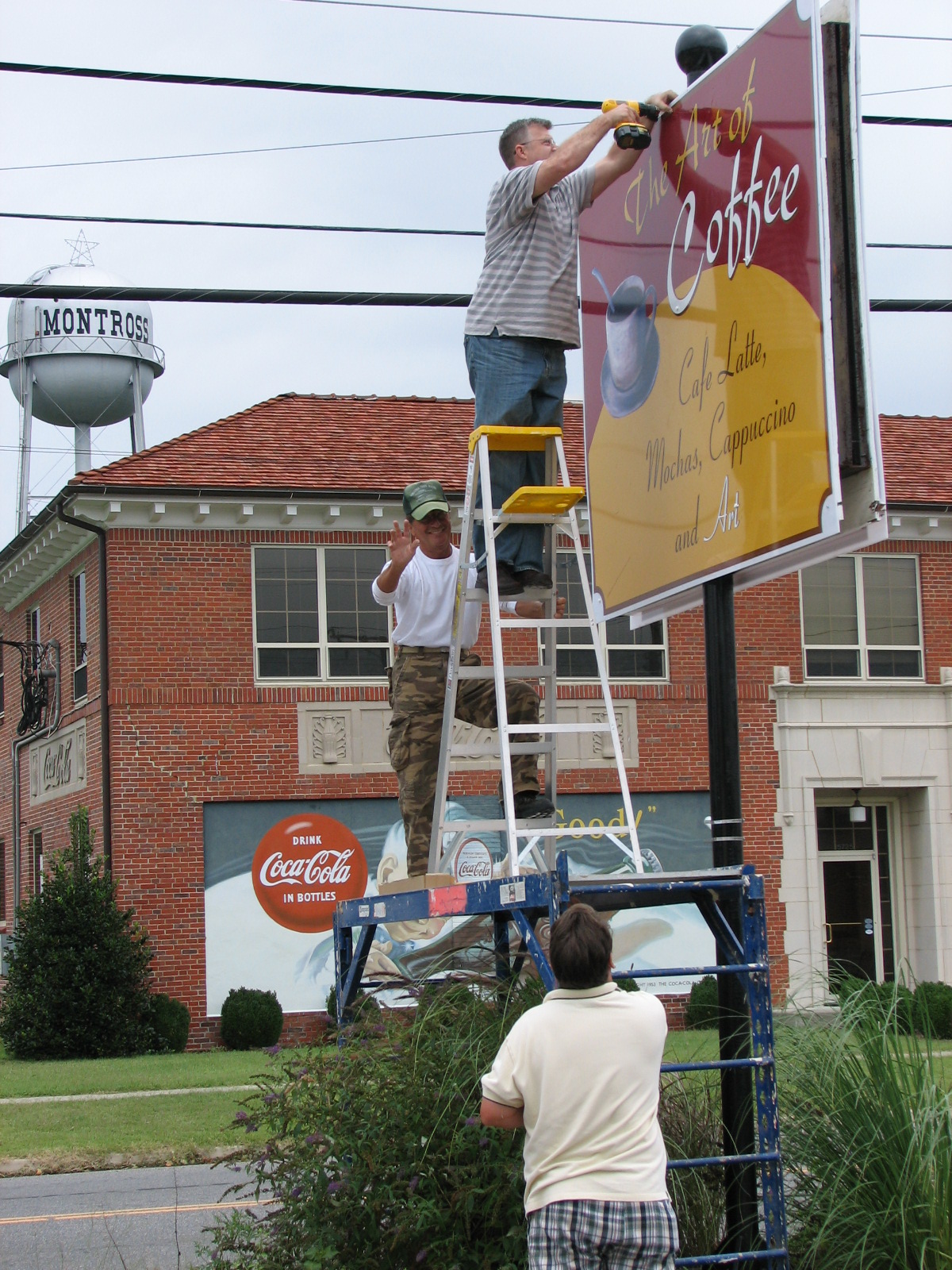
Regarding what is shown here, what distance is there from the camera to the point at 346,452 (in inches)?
923

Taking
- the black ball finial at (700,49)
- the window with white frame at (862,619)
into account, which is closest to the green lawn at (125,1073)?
the window with white frame at (862,619)

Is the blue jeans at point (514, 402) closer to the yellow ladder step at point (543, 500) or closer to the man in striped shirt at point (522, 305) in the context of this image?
the man in striped shirt at point (522, 305)

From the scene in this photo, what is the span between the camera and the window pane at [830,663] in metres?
23.5

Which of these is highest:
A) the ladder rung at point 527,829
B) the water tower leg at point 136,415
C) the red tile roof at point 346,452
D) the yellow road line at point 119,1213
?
the water tower leg at point 136,415

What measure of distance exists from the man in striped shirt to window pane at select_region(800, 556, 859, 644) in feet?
56.5

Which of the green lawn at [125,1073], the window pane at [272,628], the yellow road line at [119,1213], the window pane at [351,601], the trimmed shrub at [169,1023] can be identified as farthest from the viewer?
the window pane at [351,601]

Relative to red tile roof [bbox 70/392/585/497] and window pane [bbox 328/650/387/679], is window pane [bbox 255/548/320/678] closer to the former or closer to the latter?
window pane [bbox 328/650/387/679]

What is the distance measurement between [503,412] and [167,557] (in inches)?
610

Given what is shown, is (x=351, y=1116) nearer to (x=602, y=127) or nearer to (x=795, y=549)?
(x=795, y=549)

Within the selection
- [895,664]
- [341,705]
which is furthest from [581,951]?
[895,664]

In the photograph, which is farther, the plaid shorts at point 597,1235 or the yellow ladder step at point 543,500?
the yellow ladder step at point 543,500

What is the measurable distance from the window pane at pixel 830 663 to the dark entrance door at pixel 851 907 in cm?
Result: 291

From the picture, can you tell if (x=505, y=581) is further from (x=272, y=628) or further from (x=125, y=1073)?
(x=272, y=628)

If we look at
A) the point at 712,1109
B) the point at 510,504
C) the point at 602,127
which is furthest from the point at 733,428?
the point at 712,1109
